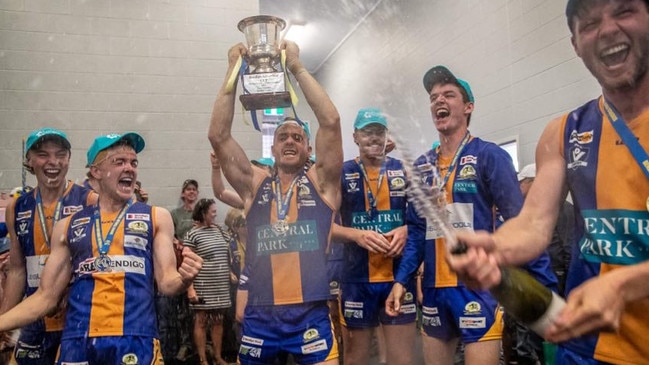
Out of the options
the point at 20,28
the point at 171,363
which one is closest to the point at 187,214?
the point at 171,363

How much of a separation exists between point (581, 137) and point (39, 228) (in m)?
3.92

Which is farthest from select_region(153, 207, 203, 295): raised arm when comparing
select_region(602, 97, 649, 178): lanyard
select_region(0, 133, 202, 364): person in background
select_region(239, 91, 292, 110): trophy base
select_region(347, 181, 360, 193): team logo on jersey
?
select_region(602, 97, 649, 178): lanyard

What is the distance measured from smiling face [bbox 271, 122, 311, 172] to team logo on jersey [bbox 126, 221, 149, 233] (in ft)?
3.31

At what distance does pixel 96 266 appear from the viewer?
3506 millimetres

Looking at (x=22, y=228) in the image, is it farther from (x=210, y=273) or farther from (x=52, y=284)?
(x=210, y=273)

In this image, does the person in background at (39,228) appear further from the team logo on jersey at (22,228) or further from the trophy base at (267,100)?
the trophy base at (267,100)

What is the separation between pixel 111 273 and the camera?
3.50m

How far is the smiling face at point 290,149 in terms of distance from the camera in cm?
401

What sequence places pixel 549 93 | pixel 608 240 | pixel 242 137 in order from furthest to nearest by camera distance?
pixel 242 137, pixel 549 93, pixel 608 240

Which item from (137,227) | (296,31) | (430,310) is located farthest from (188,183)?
(296,31)

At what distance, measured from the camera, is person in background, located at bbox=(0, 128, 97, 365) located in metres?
4.18

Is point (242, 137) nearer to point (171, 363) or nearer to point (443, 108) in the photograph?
point (171, 363)

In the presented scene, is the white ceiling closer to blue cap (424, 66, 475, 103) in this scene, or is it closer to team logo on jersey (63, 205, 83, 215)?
team logo on jersey (63, 205, 83, 215)

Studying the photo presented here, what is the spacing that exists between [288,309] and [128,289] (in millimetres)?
999
